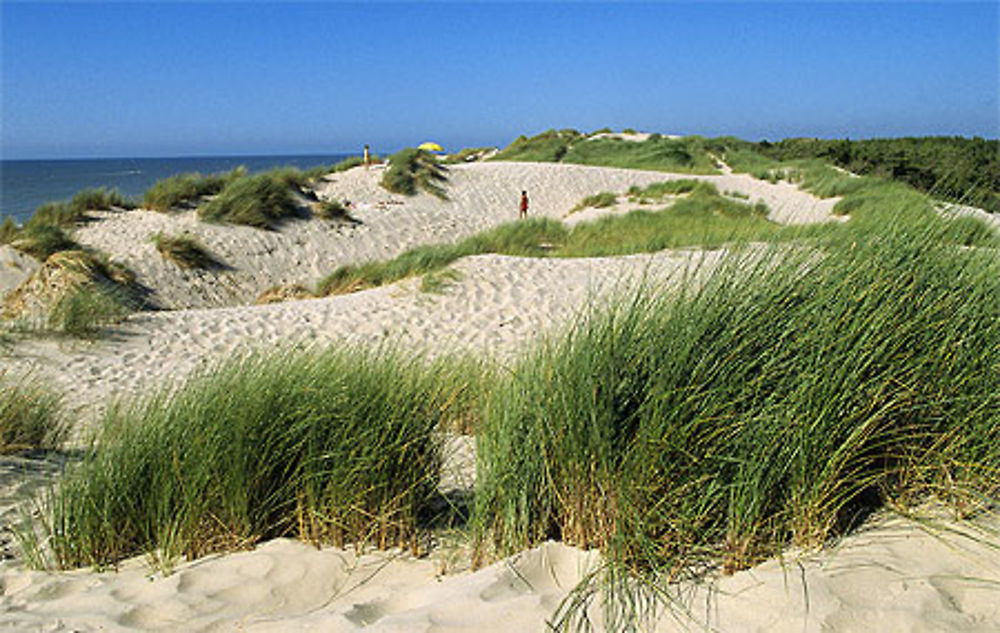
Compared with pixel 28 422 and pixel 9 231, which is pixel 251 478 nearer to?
pixel 28 422

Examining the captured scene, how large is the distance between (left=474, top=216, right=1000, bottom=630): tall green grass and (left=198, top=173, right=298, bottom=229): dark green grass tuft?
13.0m

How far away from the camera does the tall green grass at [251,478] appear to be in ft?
9.44

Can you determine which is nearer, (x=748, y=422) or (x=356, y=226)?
(x=748, y=422)

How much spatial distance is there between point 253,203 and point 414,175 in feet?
24.1

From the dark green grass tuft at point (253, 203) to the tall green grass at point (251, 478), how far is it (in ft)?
40.3

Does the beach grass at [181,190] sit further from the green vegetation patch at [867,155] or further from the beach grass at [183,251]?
the green vegetation patch at [867,155]

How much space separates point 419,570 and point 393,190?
60.5 feet

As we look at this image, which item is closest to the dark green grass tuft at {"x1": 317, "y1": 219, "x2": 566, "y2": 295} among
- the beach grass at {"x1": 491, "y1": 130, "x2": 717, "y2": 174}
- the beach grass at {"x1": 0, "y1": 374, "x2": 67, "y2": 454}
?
the beach grass at {"x1": 0, "y1": 374, "x2": 67, "y2": 454}

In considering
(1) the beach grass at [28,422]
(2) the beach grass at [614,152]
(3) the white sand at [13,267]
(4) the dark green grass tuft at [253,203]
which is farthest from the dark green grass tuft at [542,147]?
(1) the beach grass at [28,422]

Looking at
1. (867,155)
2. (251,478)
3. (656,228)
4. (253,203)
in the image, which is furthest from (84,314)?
(867,155)

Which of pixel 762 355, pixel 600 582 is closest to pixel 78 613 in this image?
pixel 600 582

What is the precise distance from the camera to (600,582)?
2225 mm

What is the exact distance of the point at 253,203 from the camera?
14.9m

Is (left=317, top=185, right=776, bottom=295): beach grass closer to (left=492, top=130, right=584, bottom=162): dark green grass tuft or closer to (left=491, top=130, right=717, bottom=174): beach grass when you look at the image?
(left=491, top=130, right=717, bottom=174): beach grass
